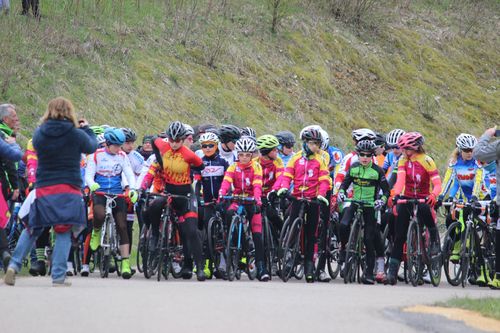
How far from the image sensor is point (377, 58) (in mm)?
41406

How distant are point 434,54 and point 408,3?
12.2ft

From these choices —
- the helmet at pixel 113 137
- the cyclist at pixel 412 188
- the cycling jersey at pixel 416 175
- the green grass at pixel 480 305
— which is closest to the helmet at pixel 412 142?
the cyclist at pixel 412 188

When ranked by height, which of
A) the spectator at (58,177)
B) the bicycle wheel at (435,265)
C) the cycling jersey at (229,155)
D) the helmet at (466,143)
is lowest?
the bicycle wheel at (435,265)

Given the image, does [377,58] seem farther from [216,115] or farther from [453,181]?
[453,181]

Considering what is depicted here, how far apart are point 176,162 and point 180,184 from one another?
33cm

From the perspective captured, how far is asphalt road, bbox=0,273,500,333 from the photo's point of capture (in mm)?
9984

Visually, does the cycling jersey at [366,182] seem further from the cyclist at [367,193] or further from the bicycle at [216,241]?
the bicycle at [216,241]

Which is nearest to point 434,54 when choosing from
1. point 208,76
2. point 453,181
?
point 208,76

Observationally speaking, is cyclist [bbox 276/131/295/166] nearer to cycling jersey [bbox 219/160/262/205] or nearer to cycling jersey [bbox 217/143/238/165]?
cycling jersey [bbox 217/143/238/165]

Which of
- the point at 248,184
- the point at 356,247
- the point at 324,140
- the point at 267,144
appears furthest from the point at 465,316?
the point at 324,140

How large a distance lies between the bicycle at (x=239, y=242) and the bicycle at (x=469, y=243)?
2.95 m

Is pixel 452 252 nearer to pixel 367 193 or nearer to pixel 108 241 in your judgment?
pixel 367 193

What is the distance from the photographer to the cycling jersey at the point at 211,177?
17.8m

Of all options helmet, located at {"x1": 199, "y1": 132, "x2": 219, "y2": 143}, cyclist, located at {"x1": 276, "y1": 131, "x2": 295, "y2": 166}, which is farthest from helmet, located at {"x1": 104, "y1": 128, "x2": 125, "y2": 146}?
cyclist, located at {"x1": 276, "y1": 131, "x2": 295, "y2": 166}
